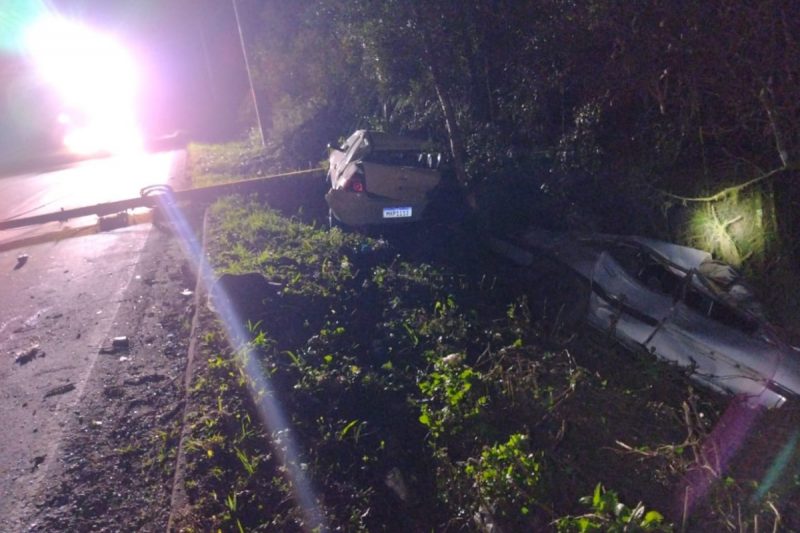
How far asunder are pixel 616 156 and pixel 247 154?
1342 centimetres

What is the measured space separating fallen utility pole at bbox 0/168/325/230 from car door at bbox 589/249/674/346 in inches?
304

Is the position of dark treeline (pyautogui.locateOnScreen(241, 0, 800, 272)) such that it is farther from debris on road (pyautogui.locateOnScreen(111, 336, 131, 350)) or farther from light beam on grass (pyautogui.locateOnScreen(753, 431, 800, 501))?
debris on road (pyautogui.locateOnScreen(111, 336, 131, 350))

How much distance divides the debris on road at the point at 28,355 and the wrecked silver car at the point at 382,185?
12.7ft

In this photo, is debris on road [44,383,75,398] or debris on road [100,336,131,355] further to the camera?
debris on road [100,336,131,355]

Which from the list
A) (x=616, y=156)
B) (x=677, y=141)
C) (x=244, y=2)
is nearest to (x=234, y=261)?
(x=616, y=156)

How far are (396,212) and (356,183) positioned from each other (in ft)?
2.14

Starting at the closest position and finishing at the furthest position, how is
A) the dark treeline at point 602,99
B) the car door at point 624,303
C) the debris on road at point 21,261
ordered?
1. the car door at point 624,303
2. the dark treeline at point 602,99
3. the debris on road at point 21,261

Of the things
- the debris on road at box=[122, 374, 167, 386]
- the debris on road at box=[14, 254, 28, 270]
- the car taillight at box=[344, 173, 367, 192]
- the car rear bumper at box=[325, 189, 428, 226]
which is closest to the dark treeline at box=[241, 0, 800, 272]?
the car rear bumper at box=[325, 189, 428, 226]

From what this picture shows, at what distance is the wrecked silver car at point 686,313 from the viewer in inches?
161

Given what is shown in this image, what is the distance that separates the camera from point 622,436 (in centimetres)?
372

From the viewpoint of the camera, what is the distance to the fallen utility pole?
11.2 m

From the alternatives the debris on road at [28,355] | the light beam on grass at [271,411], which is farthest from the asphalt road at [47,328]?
the light beam on grass at [271,411]

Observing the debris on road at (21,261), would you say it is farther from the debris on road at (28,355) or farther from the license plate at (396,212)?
the license plate at (396,212)

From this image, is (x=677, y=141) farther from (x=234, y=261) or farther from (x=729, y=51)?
(x=234, y=261)
